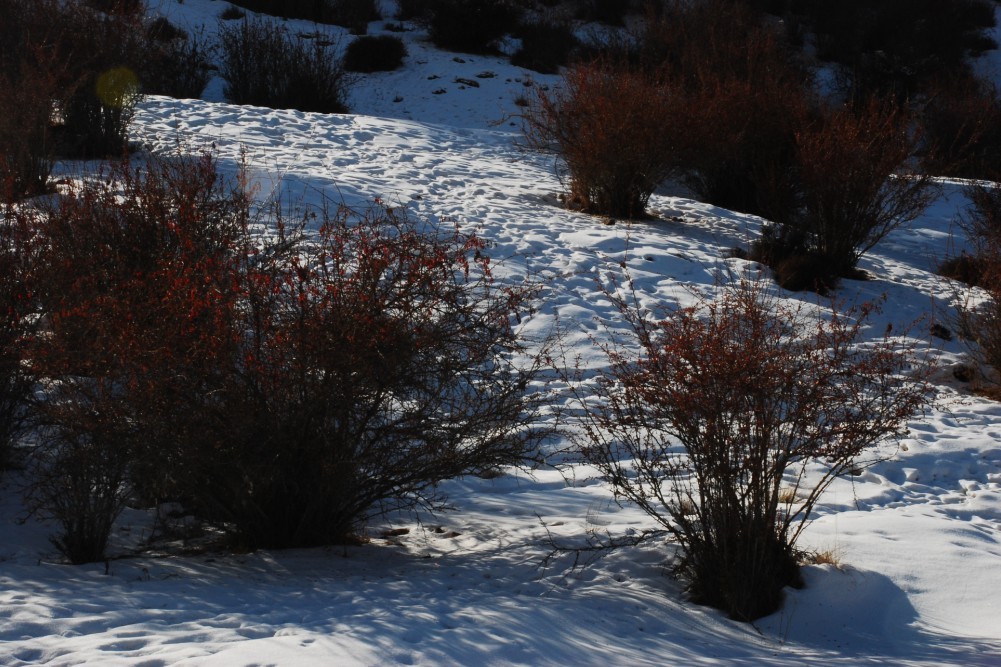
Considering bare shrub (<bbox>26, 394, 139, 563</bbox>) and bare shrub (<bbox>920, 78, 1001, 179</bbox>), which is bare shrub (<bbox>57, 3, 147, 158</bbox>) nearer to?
bare shrub (<bbox>26, 394, 139, 563</bbox>)

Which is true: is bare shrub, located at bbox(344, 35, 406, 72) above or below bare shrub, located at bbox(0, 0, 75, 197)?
above

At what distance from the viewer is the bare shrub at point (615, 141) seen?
9.42m

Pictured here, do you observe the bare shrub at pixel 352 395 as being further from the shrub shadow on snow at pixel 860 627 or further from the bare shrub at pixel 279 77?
the bare shrub at pixel 279 77

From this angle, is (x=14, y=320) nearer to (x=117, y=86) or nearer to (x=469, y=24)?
(x=117, y=86)

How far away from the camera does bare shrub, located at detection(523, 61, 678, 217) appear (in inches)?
371

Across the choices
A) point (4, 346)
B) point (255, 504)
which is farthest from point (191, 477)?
point (4, 346)

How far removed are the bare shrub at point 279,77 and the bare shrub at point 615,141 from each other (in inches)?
215

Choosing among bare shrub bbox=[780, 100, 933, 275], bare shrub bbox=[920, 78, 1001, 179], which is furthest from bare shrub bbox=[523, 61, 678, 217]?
bare shrub bbox=[920, 78, 1001, 179]

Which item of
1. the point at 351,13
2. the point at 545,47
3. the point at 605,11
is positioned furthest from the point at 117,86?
the point at 605,11

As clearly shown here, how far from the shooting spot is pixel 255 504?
13.8ft

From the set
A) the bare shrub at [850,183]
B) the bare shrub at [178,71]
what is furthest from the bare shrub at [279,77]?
the bare shrub at [850,183]

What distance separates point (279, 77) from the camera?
1445 cm

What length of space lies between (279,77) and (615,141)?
708 centimetres

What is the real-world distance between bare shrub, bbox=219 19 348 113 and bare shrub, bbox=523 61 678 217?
547 cm
